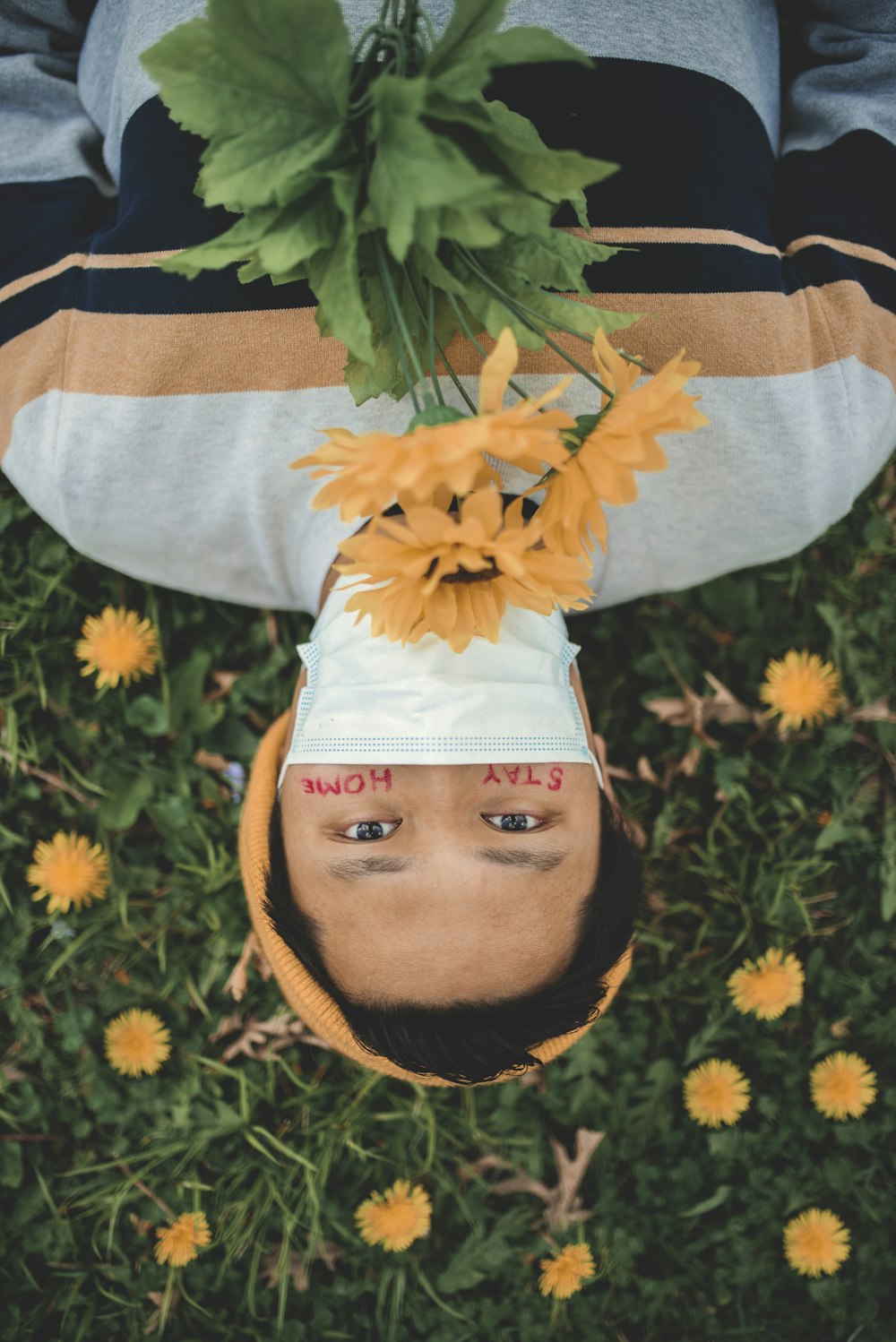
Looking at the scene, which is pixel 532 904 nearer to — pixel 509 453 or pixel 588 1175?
pixel 509 453

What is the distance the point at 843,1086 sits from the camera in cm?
204

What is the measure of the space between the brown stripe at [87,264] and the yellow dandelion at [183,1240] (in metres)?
1.98

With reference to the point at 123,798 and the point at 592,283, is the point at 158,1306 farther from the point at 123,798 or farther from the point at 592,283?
the point at 592,283

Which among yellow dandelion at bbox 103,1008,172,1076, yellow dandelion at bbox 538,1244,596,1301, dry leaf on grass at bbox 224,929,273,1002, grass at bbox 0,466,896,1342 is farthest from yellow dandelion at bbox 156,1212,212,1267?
yellow dandelion at bbox 538,1244,596,1301

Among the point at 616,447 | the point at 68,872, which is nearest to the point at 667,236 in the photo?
the point at 616,447

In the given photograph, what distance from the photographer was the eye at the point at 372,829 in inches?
53.1

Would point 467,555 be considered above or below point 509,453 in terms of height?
below

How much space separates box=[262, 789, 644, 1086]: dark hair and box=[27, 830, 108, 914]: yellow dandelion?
0.72m

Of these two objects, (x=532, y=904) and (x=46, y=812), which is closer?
(x=532, y=904)

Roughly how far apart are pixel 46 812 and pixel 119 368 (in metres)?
1.14

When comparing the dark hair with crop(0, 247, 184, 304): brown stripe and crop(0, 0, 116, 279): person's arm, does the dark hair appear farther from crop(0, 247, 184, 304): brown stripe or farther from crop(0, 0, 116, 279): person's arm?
crop(0, 0, 116, 279): person's arm

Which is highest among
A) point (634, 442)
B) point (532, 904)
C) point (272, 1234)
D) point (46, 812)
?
point (634, 442)

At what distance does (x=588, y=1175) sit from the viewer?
2133 millimetres

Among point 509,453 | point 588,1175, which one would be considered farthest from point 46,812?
point 509,453
